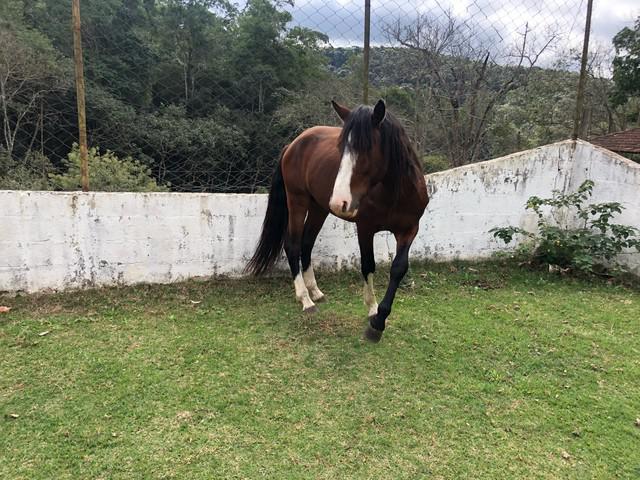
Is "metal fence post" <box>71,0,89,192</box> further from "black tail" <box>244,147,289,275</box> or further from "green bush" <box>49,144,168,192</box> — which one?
"black tail" <box>244,147,289,275</box>

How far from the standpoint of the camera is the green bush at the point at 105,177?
14.2 feet

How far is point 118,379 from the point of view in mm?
2369

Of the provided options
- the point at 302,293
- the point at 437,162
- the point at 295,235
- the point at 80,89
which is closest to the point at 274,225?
the point at 295,235

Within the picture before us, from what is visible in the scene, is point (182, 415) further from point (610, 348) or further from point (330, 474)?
point (610, 348)

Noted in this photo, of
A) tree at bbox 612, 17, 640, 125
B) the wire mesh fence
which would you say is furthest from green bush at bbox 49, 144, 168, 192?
tree at bbox 612, 17, 640, 125

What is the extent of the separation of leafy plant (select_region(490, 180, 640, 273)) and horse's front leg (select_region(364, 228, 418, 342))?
216cm

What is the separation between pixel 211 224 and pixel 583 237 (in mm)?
3815

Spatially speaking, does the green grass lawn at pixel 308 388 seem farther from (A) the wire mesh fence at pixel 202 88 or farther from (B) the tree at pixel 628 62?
(B) the tree at pixel 628 62

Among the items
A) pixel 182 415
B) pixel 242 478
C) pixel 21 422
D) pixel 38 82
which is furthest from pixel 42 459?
pixel 38 82

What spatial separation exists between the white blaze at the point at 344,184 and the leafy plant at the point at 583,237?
2840 millimetres

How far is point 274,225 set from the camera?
384 cm

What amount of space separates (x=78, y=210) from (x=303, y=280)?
186 centimetres

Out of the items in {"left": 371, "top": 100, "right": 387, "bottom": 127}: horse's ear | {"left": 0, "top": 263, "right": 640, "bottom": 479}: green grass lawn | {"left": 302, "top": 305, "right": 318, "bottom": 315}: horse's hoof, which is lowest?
{"left": 0, "top": 263, "right": 640, "bottom": 479}: green grass lawn

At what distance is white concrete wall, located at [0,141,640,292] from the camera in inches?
132
